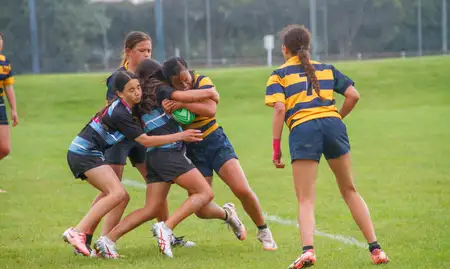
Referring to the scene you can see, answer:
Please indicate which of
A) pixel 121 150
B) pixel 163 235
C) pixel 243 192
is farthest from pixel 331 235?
pixel 121 150

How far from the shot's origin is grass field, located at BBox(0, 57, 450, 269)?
796 cm

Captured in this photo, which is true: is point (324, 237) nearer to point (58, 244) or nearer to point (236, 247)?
point (236, 247)

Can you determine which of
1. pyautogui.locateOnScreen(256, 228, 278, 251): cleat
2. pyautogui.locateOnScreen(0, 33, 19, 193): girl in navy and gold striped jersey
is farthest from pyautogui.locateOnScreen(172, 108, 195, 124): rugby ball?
pyautogui.locateOnScreen(0, 33, 19, 193): girl in navy and gold striped jersey

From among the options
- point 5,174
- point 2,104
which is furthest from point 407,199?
point 5,174

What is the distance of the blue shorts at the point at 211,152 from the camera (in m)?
8.16

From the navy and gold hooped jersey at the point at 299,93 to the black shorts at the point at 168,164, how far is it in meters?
1.06

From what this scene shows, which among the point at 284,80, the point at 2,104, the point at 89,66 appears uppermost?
→ the point at 284,80

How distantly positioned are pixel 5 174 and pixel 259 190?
194 inches

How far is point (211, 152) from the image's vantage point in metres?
8.16

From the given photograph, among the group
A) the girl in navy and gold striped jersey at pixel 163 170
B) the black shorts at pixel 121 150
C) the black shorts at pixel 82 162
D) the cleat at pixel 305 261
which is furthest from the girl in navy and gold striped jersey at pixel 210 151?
the cleat at pixel 305 261

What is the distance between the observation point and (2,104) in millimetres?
13000

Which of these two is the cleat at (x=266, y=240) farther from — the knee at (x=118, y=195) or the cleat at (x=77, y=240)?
the cleat at (x=77, y=240)

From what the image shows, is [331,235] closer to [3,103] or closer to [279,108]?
[279,108]

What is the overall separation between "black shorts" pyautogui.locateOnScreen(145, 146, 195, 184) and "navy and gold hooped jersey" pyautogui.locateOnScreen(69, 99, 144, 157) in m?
0.27
